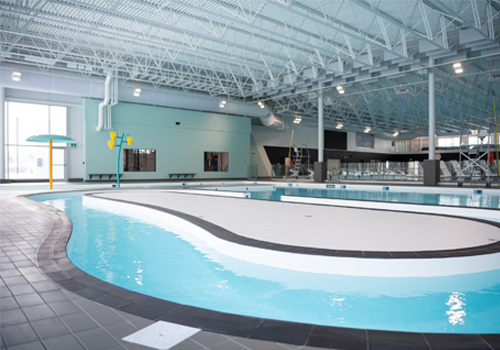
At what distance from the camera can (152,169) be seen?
881 inches

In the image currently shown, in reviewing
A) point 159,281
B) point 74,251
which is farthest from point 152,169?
point 159,281

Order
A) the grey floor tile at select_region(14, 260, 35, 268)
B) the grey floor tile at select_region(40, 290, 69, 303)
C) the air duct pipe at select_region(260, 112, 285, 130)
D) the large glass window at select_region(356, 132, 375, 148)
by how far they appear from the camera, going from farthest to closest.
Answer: the large glass window at select_region(356, 132, 375, 148) → the air duct pipe at select_region(260, 112, 285, 130) → the grey floor tile at select_region(14, 260, 35, 268) → the grey floor tile at select_region(40, 290, 69, 303)

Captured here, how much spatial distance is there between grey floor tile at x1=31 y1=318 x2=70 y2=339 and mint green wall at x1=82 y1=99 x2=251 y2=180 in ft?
62.5

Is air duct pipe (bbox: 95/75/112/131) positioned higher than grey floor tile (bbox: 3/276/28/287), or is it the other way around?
air duct pipe (bbox: 95/75/112/131)

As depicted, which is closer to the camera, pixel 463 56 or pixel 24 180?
pixel 463 56

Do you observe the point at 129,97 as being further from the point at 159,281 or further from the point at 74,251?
the point at 159,281

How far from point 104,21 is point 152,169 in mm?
10614

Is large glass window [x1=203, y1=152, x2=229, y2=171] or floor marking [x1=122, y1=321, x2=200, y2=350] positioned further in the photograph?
large glass window [x1=203, y1=152, x2=229, y2=171]

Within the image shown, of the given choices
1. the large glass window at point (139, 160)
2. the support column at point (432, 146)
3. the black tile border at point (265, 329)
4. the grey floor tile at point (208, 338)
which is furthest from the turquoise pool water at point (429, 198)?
the grey floor tile at point (208, 338)

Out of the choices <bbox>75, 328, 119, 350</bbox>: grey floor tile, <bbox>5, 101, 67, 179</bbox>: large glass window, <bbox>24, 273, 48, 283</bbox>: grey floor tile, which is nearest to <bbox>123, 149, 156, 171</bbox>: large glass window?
<bbox>5, 101, 67, 179</bbox>: large glass window

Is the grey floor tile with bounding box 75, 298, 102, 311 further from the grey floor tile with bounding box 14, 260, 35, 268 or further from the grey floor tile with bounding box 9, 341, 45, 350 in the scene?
the grey floor tile with bounding box 14, 260, 35, 268

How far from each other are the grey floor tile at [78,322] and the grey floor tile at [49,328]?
38 mm

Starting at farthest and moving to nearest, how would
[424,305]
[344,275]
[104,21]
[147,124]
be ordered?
[147,124], [104,21], [344,275], [424,305]

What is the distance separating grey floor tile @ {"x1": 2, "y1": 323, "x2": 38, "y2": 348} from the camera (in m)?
1.99
